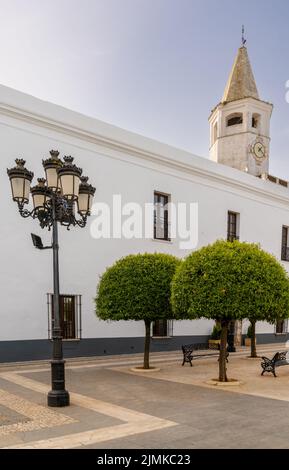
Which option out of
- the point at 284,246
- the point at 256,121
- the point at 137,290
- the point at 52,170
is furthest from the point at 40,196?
the point at 256,121

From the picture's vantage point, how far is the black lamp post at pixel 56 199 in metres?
7.62

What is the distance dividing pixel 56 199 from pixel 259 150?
1931 centimetres

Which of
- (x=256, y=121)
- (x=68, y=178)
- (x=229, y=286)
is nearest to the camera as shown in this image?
(x=68, y=178)

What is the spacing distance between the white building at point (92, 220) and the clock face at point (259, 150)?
11.1ft

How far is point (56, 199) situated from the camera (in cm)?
803

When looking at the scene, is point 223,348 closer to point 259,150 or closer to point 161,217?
point 161,217

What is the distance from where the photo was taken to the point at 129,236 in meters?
16.0

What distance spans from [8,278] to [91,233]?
10.7 ft

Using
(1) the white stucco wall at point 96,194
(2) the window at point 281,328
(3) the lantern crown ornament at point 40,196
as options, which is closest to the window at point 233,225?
(1) the white stucco wall at point 96,194

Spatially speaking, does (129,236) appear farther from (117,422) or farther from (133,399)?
(117,422)

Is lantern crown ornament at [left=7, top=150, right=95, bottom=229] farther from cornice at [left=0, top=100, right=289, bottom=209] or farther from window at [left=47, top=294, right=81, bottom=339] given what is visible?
window at [left=47, top=294, right=81, bottom=339]

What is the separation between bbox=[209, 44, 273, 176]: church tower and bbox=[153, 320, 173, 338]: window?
1132 cm

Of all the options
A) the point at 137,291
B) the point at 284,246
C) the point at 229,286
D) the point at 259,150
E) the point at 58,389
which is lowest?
the point at 58,389

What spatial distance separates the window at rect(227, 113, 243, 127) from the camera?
26020mm
